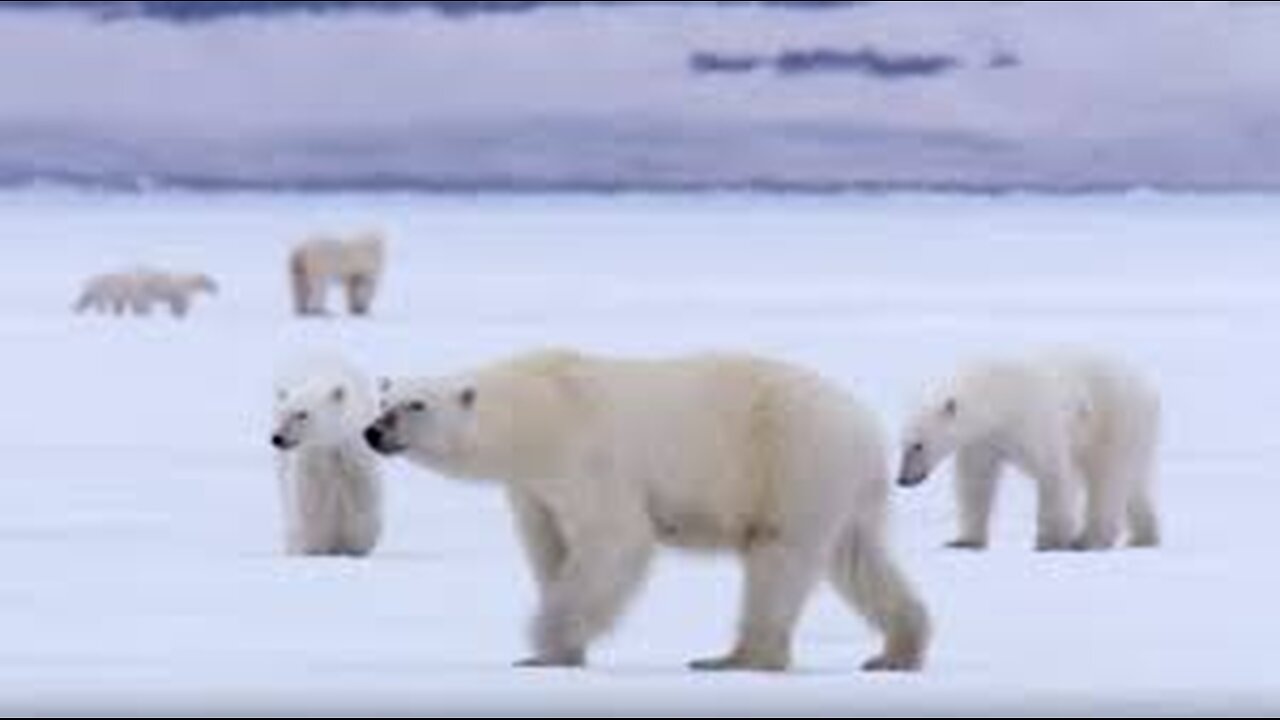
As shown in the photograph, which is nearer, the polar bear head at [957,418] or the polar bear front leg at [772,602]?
the polar bear front leg at [772,602]

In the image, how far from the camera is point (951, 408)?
355 inches

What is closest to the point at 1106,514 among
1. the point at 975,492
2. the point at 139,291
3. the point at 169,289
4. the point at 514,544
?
the point at 975,492

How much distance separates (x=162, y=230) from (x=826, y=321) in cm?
2290

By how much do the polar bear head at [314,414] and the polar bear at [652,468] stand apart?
209 cm

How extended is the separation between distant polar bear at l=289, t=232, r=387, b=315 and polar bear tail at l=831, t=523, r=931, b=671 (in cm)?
1589

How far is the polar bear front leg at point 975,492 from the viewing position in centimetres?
888

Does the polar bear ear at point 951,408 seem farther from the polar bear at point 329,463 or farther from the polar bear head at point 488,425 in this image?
the polar bear head at point 488,425

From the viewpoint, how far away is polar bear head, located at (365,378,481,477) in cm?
621

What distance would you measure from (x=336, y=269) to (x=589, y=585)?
16368 millimetres

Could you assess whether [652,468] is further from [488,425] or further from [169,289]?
[169,289]

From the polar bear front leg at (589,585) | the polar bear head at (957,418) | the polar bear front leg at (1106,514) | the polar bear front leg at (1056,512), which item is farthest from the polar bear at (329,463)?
the polar bear front leg at (589,585)

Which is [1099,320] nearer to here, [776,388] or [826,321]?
[826,321]

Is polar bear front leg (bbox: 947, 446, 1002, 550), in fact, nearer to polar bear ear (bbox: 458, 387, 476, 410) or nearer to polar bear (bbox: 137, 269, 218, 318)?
polar bear ear (bbox: 458, 387, 476, 410)

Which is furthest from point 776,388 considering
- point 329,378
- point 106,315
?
point 106,315
